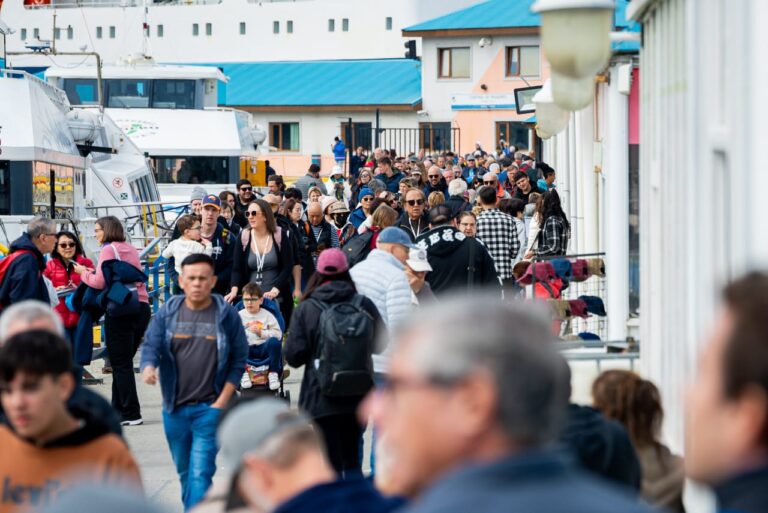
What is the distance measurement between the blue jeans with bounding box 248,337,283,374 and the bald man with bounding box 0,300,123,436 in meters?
5.33

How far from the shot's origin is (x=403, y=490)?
8.67 feet

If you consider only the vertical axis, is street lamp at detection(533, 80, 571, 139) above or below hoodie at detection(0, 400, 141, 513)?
above

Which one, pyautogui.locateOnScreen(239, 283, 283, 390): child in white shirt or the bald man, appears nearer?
the bald man

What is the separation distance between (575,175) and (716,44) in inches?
417

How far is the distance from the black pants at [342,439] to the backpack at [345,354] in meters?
0.19

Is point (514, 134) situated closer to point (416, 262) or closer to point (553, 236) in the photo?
point (553, 236)

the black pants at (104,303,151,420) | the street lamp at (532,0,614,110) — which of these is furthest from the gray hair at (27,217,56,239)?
the street lamp at (532,0,614,110)

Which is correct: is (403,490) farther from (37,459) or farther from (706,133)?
(706,133)

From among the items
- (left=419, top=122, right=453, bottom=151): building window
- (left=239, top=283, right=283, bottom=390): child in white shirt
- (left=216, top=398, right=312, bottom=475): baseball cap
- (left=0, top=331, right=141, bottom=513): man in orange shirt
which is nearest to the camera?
(left=216, top=398, right=312, bottom=475): baseball cap

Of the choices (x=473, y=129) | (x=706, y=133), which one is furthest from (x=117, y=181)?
(x=473, y=129)

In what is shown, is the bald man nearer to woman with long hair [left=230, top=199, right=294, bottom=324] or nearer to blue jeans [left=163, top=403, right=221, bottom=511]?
blue jeans [left=163, top=403, right=221, bottom=511]

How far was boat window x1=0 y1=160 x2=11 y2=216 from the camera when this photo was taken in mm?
21219

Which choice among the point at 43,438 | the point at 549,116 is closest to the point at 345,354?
the point at 43,438

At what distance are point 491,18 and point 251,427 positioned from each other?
178 ft
